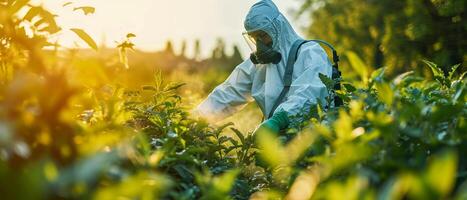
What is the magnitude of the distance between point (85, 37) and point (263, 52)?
9.67ft

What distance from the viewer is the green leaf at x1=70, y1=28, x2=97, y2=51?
2.39 m

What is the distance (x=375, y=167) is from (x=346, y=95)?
3.16ft

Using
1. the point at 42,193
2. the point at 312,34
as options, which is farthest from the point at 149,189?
the point at 312,34

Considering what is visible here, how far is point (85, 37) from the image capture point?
2420mm

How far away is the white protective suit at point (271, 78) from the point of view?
15.8 feet

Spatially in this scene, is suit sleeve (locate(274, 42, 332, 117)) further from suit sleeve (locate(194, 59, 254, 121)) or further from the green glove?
suit sleeve (locate(194, 59, 254, 121))

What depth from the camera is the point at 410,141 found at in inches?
86.3

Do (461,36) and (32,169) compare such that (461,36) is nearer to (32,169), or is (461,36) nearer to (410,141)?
(410,141)

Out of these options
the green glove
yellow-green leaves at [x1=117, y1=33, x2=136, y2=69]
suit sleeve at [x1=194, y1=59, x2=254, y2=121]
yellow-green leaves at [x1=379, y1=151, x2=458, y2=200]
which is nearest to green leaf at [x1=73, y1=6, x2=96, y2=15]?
yellow-green leaves at [x1=117, y1=33, x2=136, y2=69]

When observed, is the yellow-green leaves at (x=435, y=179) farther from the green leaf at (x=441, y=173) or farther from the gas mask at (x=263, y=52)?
the gas mask at (x=263, y=52)

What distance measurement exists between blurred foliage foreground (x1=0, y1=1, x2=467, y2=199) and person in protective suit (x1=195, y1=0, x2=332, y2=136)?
1800 mm

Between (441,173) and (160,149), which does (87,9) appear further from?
(441,173)

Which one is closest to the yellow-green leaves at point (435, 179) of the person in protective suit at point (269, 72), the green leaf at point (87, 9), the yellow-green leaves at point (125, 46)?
the green leaf at point (87, 9)

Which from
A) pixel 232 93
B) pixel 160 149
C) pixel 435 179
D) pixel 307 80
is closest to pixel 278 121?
pixel 307 80
